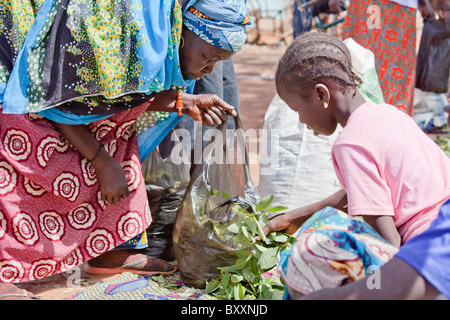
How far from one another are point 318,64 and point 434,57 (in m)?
4.42

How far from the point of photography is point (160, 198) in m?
3.20

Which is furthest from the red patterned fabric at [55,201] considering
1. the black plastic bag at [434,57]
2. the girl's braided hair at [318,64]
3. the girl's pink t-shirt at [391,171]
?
the black plastic bag at [434,57]

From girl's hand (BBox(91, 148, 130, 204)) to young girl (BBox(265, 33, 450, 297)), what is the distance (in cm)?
86

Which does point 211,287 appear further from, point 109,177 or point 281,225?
point 109,177

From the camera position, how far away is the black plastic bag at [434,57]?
5957 mm

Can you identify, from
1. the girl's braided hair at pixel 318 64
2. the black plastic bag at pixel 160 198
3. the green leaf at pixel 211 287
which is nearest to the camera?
the girl's braided hair at pixel 318 64

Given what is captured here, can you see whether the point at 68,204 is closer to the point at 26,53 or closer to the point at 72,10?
the point at 26,53

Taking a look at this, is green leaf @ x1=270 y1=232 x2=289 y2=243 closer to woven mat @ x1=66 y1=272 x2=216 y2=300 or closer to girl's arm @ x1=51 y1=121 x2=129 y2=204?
woven mat @ x1=66 y1=272 x2=216 y2=300

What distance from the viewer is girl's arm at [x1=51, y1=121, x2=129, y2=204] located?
2.62m

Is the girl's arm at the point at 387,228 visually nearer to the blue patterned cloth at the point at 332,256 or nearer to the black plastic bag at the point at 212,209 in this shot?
the blue patterned cloth at the point at 332,256

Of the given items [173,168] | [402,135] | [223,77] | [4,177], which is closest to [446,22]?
[223,77]

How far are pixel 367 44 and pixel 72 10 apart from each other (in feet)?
10.9

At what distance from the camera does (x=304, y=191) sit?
3330 mm

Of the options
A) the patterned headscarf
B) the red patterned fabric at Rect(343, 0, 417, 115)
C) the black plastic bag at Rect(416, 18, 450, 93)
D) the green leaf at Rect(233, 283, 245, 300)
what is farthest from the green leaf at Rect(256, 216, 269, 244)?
the black plastic bag at Rect(416, 18, 450, 93)
